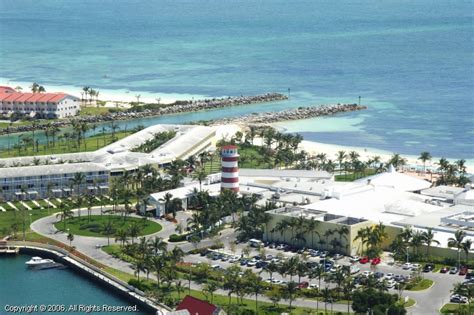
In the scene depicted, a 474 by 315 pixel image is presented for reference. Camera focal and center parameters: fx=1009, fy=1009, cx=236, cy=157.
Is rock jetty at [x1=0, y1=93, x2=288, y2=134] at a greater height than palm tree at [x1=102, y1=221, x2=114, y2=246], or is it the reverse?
rock jetty at [x1=0, y1=93, x2=288, y2=134]

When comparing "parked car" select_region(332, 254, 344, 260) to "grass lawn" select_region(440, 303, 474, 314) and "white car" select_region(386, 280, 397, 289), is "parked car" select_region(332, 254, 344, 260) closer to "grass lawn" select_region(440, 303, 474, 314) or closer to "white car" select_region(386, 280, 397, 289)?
"white car" select_region(386, 280, 397, 289)

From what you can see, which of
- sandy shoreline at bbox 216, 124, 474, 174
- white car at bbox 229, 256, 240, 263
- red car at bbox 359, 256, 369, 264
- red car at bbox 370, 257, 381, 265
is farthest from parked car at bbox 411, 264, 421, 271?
sandy shoreline at bbox 216, 124, 474, 174

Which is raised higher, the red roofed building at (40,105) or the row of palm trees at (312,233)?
the red roofed building at (40,105)

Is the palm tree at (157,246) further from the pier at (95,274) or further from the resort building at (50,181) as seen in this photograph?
the resort building at (50,181)

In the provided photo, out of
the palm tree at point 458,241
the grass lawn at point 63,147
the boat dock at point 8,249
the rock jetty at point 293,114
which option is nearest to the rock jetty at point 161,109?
the rock jetty at point 293,114

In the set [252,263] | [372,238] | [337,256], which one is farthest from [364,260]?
[252,263]

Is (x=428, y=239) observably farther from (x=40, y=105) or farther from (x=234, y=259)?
(x=40, y=105)
